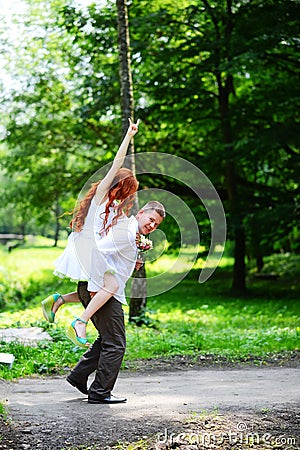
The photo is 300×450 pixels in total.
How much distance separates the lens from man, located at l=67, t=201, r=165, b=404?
18.9 ft

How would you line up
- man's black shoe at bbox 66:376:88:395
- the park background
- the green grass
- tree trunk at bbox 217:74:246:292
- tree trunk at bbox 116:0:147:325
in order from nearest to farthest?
1. man's black shoe at bbox 66:376:88:395
2. the green grass
3. tree trunk at bbox 116:0:147:325
4. the park background
5. tree trunk at bbox 217:74:246:292

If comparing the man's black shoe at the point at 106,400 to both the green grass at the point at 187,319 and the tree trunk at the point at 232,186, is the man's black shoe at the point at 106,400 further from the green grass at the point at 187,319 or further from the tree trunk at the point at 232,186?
the tree trunk at the point at 232,186

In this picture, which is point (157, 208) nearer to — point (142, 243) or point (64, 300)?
point (142, 243)

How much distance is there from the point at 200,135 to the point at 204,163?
3074 millimetres

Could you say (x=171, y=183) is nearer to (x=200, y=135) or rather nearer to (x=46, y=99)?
(x=200, y=135)

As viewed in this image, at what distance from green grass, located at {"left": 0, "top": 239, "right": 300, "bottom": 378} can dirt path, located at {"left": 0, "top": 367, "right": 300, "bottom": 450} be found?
1119mm

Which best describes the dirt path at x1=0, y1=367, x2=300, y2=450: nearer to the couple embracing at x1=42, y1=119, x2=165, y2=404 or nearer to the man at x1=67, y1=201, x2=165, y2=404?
the man at x1=67, y1=201, x2=165, y2=404

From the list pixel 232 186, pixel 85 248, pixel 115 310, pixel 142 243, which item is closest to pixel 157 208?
pixel 142 243

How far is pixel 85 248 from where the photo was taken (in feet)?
19.3

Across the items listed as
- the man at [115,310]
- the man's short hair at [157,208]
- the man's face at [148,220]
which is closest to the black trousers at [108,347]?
the man at [115,310]

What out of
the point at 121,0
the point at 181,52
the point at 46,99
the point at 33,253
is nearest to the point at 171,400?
the point at 121,0

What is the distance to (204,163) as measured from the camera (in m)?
20.1

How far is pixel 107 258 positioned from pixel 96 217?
376 millimetres

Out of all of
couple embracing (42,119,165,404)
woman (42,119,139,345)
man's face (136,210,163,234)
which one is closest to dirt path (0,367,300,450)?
couple embracing (42,119,165,404)
